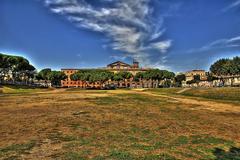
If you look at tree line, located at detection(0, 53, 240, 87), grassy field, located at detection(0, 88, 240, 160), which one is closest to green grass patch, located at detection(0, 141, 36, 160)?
grassy field, located at detection(0, 88, 240, 160)

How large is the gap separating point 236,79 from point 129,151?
13333cm

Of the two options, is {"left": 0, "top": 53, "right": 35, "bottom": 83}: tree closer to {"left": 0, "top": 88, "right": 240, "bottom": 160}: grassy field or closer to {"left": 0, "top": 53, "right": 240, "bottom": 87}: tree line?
{"left": 0, "top": 53, "right": 240, "bottom": 87}: tree line

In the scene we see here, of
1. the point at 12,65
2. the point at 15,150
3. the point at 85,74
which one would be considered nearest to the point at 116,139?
the point at 15,150

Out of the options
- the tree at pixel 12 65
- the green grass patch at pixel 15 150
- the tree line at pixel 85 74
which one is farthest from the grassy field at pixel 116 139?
the tree line at pixel 85 74

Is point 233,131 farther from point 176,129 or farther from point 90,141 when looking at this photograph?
point 90,141

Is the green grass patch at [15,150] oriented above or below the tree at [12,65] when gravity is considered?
below

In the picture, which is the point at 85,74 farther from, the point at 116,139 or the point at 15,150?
the point at 15,150

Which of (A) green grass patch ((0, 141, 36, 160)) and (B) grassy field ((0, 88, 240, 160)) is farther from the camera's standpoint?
(B) grassy field ((0, 88, 240, 160))

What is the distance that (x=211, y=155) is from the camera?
12031 mm

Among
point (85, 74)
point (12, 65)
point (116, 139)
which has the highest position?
point (12, 65)

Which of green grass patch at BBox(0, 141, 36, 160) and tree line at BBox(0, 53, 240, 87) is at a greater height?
tree line at BBox(0, 53, 240, 87)

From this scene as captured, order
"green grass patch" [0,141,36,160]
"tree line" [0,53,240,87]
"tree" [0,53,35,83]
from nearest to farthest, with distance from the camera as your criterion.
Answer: "green grass patch" [0,141,36,160] < "tree" [0,53,35,83] < "tree line" [0,53,240,87]

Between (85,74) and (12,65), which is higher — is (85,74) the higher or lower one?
the lower one

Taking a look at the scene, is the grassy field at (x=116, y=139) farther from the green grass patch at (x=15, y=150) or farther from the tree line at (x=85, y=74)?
the tree line at (x=85, y=74)
